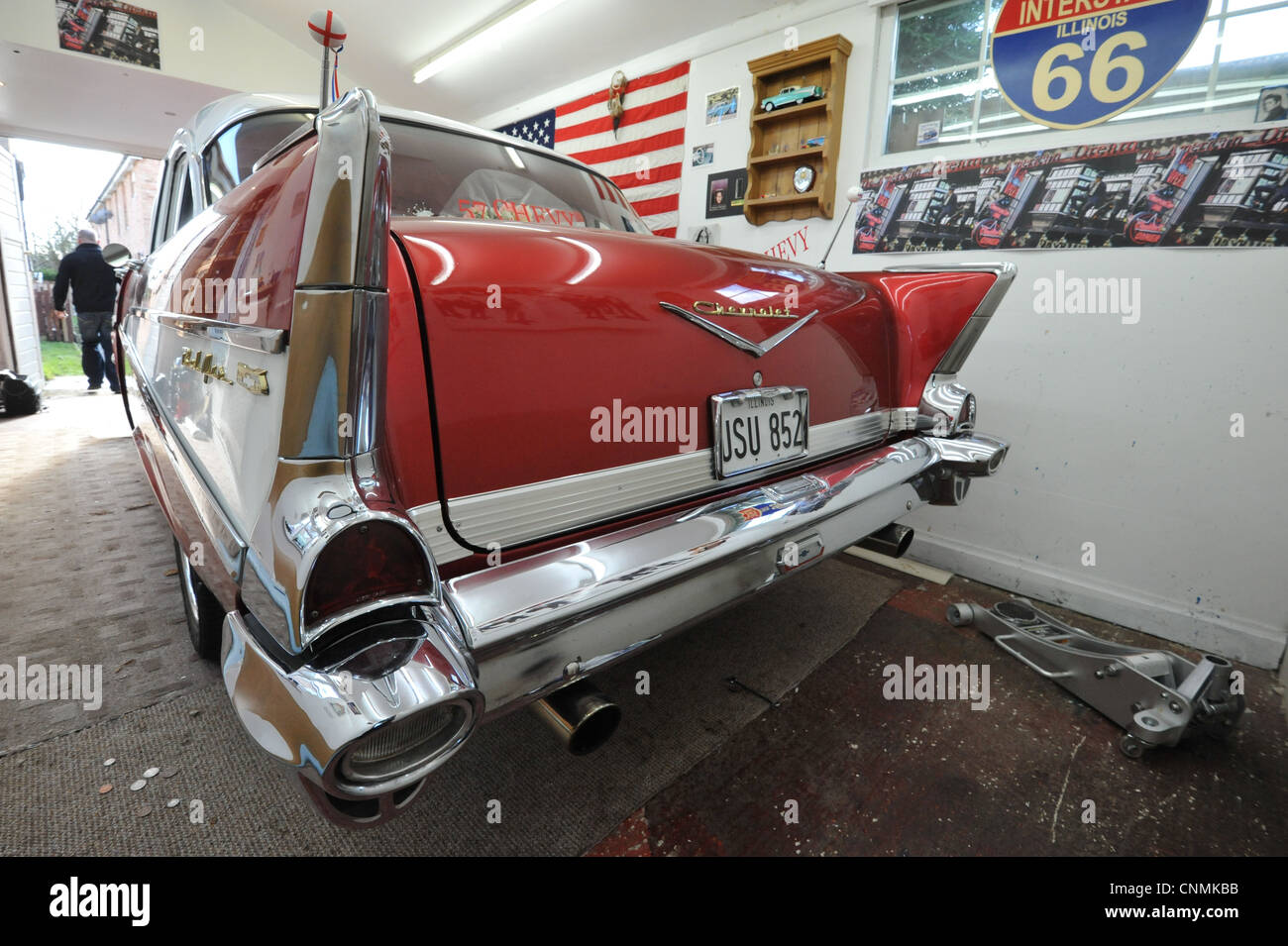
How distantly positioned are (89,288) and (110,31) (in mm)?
2554

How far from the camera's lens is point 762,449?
1.46 meters

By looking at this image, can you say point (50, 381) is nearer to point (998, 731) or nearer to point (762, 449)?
point (762, 449)

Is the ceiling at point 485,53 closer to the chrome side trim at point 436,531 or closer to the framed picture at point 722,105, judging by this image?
the framed picture at point 722,105

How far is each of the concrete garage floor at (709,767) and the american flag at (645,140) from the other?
9.39ft

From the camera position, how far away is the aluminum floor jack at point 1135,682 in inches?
63.2

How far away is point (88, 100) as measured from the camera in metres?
5.33

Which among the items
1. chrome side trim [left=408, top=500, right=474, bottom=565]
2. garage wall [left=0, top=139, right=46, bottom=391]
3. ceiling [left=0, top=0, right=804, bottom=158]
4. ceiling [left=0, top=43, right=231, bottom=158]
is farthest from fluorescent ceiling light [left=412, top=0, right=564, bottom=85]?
garage wall [left=0, top=139, right=46, bottom=391]

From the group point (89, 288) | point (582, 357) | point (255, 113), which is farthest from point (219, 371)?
point (89, 288)

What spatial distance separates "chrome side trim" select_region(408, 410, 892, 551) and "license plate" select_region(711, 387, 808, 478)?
0.10ft

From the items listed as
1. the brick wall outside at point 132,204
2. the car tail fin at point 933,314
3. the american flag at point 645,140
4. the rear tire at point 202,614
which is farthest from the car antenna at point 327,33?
the brick wall outside at point 132,204

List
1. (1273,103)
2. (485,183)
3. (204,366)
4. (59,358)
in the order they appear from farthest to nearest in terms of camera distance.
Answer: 1. (59,358)
2. (1273,103)
3. (485,183)
4. (204,366)

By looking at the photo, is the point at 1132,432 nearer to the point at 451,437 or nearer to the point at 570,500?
the point at 570,500

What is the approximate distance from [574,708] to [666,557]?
30 centimetres

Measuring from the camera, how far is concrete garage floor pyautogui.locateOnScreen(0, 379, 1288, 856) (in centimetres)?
129
